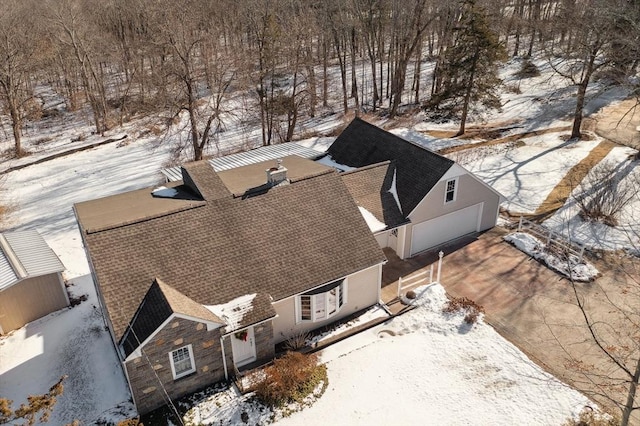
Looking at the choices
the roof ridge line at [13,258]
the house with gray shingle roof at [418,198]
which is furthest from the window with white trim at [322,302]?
the roof ridge line at [13,258]

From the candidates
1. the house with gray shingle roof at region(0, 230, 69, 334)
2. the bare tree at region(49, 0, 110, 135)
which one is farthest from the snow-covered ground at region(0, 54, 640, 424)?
the bare tree at region(49, 0, 110, 135)

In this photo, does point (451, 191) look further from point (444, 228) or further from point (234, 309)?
point (234, 309)

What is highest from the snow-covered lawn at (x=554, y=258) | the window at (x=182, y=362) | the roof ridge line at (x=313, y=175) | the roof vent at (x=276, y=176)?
the roof vent at (x=276, y=176)

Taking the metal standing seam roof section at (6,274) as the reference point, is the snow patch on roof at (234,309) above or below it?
above

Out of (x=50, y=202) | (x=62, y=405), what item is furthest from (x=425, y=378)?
(x=50, y=202)

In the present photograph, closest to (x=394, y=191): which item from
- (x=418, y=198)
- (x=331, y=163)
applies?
(x=418, y=198)

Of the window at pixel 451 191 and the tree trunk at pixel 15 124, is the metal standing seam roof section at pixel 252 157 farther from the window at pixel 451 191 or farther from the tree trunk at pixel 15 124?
the tree trunk at pixel 15 124

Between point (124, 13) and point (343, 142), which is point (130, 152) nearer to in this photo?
point (343, 142)
